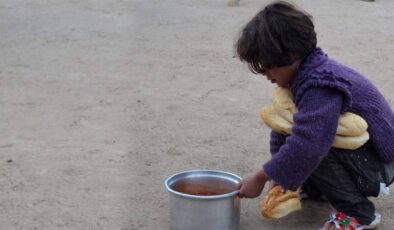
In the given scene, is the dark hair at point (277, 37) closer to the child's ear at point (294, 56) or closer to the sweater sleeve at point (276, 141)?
the child's ear at point (294, 56)

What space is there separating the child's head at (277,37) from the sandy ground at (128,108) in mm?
584

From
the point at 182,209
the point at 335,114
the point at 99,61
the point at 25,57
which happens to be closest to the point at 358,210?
the point at 335,114

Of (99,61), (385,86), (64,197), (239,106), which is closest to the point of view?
(64,197)

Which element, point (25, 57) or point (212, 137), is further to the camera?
point (25, 57)

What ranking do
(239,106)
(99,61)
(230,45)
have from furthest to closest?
(230,45) < (99,61) < (239,106)

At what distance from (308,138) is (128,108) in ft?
5.43

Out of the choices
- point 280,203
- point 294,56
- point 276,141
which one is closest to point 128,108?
point 276,141

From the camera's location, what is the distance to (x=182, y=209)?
216 cm

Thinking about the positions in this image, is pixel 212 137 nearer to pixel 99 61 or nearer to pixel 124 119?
pixel 124 119

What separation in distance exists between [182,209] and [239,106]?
1.54 m

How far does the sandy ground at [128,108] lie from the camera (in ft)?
8.16

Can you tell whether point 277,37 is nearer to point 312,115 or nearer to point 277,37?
point 277,37

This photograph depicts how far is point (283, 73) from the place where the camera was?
7.14ft

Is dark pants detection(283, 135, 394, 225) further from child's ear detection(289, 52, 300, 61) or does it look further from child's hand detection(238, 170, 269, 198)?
child's ear detection(289, 52, 300, 61)
